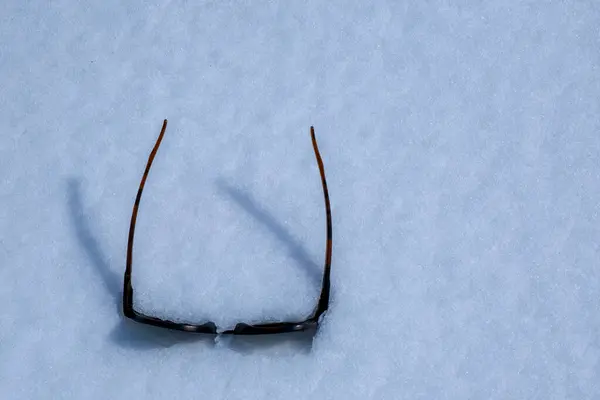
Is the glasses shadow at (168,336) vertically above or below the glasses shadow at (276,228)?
below

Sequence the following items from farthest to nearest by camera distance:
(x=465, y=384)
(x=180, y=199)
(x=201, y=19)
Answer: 1. (x=201, y=19)
2. (x=180, y=199)
3. (x=465, y=384)

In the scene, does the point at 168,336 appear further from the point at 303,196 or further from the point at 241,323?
the point at 303,196

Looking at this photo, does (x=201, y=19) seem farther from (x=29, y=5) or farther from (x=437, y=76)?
(x=437, y=76)

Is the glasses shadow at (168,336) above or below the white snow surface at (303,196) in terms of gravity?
below

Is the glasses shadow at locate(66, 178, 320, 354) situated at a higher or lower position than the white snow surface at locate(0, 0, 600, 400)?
lower

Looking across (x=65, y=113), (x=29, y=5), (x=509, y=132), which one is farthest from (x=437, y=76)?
(x=29, y=5)

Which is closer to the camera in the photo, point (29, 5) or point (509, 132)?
point (509, 132)
